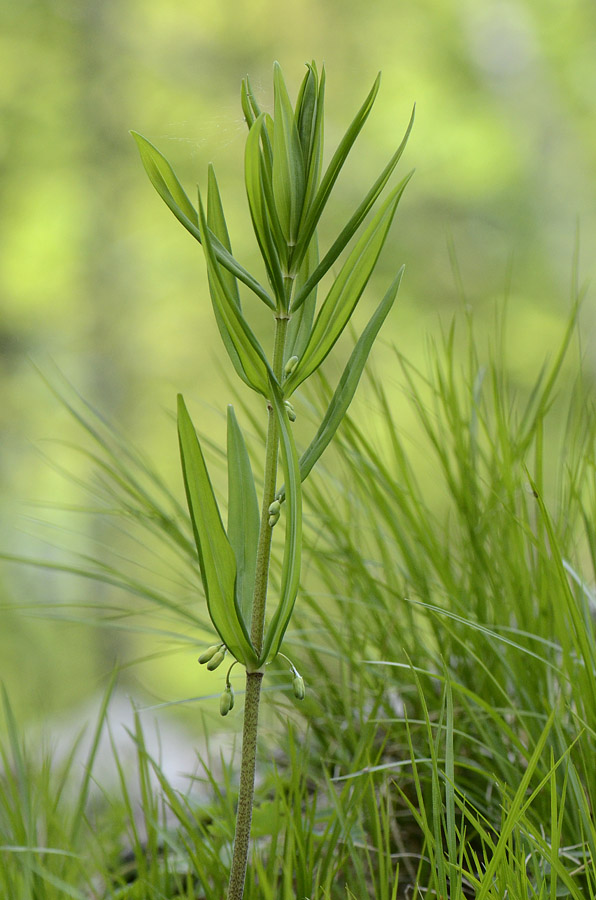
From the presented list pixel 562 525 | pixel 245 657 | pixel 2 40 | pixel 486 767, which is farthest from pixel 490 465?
pixel 2 40

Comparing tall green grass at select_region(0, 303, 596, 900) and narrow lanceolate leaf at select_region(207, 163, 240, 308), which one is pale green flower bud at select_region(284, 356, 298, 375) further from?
tall green grass at select_region(0, 303, 596, 900)

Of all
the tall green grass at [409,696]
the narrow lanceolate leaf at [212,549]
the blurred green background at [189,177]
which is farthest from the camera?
the blurred green background at [189,177]

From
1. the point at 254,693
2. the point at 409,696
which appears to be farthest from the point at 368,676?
the point at 254,693

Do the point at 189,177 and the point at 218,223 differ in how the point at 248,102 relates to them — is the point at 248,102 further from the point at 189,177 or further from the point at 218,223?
the point at 189,177

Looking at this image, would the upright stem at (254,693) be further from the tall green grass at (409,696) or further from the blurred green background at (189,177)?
the blurred green background at (189,177)

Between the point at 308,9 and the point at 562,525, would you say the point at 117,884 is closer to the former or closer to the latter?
the point at 562,525

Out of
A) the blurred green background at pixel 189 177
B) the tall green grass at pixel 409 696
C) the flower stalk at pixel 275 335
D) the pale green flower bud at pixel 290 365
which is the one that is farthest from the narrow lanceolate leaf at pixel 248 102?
the blurred green background at pixel 189 177
